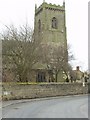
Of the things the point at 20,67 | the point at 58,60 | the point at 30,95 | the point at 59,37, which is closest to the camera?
the point at 30,95

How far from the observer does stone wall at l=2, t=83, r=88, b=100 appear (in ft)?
114

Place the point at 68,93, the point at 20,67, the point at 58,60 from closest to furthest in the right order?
the point at 20,67, the point at 68,93, the point at 58,60

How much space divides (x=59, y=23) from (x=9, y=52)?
37599mm

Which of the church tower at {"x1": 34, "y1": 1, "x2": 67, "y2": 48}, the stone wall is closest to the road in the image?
the stone wall

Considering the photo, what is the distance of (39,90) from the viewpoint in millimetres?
38656

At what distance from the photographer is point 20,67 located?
134 feet

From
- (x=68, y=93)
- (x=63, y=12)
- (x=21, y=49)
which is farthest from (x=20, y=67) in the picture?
(x=63, y=12)

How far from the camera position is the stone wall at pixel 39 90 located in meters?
34.8

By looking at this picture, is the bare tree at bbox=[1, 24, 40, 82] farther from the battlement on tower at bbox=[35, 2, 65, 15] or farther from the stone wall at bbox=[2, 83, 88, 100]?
the battlement on tower at bbox=[35, 2, 65, 15]

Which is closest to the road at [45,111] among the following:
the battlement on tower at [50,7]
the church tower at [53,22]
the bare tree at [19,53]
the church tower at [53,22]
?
the bare tree at [19,53]

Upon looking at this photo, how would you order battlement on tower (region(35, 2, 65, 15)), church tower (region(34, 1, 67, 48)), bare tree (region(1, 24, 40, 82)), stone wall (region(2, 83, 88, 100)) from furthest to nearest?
battlement on tower (region(35, 2, 65, 15)), church tower (region(34, 1, 67, 48)), bare tree (region(1, 24, 40, 82)), stone wall (region(2, 83, 88, 100))

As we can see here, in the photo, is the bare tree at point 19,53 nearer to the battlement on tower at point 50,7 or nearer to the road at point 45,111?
the road at point 45,111

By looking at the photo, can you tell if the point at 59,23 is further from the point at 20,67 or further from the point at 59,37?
the point at 20,67

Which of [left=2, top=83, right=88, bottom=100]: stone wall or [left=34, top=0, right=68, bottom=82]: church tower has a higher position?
[left=34, top=0, right=68, bottom=82]: church tower
